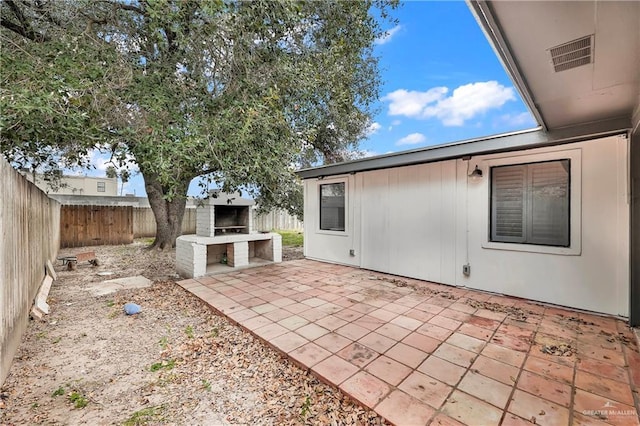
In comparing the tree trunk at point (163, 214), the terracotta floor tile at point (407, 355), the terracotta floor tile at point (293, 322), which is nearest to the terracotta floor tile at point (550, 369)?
the terracotta floor tile at point (407, 355)

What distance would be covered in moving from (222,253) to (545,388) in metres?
6.01

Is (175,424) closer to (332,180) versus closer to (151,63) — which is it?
(151,63)

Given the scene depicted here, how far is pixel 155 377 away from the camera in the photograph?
226 centimetres

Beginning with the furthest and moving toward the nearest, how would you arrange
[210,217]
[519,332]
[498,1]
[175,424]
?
[210,217] → [519,332] → [175,424] → [498,1]

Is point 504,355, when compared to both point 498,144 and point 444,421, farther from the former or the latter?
point 498,144

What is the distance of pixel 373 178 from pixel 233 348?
14.0 feet

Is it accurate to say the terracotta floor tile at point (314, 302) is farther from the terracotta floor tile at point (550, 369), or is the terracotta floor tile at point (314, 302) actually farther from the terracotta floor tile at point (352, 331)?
the terracotta floor tile at point (550, 369)

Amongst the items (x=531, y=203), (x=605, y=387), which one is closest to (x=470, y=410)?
(x=605, y=387)

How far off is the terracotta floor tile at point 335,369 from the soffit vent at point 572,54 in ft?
9.54

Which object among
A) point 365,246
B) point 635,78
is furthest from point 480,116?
point 635,78

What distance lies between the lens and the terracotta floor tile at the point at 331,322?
3.06m

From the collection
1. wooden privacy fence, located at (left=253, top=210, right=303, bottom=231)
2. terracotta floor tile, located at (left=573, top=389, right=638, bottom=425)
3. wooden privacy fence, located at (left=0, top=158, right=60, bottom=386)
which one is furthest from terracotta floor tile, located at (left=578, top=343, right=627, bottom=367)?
wooden privacy fence, located at (left=253, top=210, right=303, bottom=231)

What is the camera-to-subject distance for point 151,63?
438 cm

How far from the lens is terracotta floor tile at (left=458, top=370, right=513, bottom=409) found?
189cm
